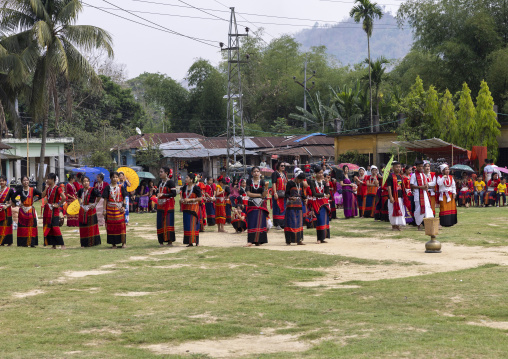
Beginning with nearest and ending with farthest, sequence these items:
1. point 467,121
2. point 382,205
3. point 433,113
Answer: point 382,205
point 467,121
point 433,113

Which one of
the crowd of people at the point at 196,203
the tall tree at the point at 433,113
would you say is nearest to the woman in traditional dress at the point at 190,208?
the crowd of people at the point at 196,203

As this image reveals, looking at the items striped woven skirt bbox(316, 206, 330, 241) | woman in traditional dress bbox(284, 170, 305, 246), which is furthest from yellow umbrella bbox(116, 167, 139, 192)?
striped woven skirt bbox(316, 206, 330, 241)

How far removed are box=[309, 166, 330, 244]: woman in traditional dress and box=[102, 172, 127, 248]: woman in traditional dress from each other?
13.4 ft

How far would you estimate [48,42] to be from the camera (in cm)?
2905

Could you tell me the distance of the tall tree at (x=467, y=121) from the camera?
32500mm

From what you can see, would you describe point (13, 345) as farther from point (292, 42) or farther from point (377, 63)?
point (292, 42)

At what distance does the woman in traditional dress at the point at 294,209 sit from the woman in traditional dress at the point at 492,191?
13745mm

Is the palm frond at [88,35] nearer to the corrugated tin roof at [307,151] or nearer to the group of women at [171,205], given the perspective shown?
the group of women at [171,205]

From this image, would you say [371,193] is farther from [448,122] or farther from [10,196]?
[448,122]

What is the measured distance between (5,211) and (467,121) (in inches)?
930

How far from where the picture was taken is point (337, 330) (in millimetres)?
6902

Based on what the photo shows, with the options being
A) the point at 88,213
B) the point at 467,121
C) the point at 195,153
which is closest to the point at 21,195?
the point at 88,213

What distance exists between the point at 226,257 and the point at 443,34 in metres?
36.2

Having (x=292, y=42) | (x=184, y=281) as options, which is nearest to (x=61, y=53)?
(x=184, y=281)
